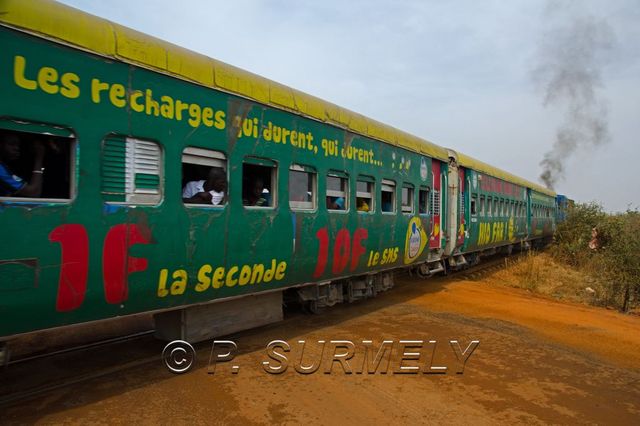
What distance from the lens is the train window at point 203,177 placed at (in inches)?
185

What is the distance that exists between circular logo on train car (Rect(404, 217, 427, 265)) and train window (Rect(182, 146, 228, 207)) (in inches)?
201

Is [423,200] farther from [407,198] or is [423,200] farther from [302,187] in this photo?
[302,187]

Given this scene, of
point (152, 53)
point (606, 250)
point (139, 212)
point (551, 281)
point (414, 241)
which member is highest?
point (152, 53)

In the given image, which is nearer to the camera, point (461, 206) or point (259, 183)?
point (259, 183)

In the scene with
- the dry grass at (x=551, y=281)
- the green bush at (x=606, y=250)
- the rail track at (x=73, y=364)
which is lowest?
the dry grass at (x=551, y=281)

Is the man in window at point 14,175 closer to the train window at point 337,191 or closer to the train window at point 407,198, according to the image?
the train window at point 337,191

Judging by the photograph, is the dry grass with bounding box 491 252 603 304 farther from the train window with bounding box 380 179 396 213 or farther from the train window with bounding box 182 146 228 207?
the train window with bounding box 182 146 228 207

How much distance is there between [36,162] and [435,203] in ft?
28.2

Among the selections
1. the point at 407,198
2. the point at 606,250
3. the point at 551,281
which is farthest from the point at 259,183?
the point at 606,250

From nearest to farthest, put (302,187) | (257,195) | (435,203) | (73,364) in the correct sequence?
(73,364) < (257,195) < (302,187) < (435,203)

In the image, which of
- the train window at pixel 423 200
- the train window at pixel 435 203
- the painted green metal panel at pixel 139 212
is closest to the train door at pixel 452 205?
the train window at pixel 435 203

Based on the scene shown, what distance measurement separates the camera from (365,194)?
783 cm

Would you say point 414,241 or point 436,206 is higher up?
point 436,206

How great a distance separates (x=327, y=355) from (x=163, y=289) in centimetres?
238
